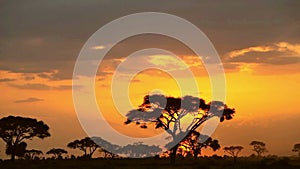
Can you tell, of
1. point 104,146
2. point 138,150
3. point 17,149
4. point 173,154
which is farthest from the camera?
point 104,146

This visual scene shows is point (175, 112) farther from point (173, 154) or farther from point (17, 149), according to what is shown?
point (17, 149)

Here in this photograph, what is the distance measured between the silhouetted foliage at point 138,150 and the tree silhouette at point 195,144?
23.3 ft

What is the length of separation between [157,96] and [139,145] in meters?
25.7

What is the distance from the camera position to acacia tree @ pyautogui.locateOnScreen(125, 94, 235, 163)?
78750 millimetres

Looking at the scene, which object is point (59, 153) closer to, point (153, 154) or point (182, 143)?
point (153, 154)

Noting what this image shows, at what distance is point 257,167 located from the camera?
5650 centimetres

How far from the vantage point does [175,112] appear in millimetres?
80312

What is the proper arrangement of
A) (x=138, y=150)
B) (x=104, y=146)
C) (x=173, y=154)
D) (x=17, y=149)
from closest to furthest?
(x=173, y=154) < (x=17, y=149) < (x=138, y=150) < (x=104, y=146)

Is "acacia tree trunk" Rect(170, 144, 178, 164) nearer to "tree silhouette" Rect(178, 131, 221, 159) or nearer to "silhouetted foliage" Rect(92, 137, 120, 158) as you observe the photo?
"tree silhouette" Rect(178, 131, 221, 159)

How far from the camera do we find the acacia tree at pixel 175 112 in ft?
258

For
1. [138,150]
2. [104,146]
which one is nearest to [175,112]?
[138,150]

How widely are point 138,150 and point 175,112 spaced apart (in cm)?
2711

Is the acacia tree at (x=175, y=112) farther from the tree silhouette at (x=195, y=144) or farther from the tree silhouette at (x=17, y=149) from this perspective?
the tree silhouette at (x=17, y=149)

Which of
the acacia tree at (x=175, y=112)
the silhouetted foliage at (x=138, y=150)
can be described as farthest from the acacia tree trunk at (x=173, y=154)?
the silhouetted foliage at (x=138, y=150)
